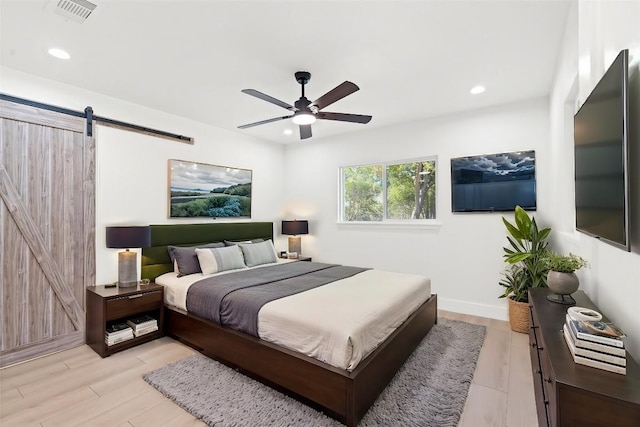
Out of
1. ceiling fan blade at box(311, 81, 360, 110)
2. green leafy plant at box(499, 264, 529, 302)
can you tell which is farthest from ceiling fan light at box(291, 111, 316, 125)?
green leafy plant at box(499, 264, 529, 302)

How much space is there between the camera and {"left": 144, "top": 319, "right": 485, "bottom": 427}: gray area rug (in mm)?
1965

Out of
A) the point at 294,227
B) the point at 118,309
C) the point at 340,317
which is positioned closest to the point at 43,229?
the point at 118,309

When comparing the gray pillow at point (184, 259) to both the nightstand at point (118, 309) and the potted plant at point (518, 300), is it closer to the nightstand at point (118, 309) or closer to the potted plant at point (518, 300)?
the nightstand at point (118, 309)

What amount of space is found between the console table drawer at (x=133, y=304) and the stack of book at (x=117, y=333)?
13cm

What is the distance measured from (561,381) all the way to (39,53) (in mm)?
4091

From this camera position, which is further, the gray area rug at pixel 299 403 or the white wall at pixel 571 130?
the gray area rug at pixel 299 403

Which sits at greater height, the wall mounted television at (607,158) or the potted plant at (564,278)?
the wall mounted television at (607,158)

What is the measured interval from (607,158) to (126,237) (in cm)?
377

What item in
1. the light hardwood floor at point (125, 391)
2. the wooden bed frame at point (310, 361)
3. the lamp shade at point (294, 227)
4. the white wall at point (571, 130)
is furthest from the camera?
the lamp shade at point (294, 227)

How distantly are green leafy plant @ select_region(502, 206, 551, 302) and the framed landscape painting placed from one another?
12.2 feet

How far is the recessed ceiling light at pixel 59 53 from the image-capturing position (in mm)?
2500

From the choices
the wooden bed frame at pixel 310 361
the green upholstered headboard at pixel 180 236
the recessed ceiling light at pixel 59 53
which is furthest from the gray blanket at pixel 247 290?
the recessed ceiling light at pixel 59 53

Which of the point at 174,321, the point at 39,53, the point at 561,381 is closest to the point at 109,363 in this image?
the point at 174,321

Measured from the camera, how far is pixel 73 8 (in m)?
2.00
